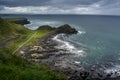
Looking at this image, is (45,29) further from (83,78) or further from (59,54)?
(83,78)

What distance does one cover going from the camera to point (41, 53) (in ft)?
326

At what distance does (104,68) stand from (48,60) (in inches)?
913

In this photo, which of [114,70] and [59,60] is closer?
[114,70]

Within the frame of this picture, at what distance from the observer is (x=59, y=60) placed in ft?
292

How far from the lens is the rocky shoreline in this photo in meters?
69.9

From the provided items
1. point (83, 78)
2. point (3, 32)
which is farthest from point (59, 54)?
point (3, 32)

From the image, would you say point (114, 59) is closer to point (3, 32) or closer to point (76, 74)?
point (76, 74)

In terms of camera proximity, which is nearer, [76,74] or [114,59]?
[76,74]

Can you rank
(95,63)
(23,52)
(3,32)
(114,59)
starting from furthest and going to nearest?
(3,32) → (23,52) → (114,59) → (95,63)

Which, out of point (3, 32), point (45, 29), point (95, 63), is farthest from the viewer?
point (45, 29)

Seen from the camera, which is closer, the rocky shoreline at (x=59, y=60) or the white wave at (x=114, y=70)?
the rocky shoreline at (x=59, y=60)

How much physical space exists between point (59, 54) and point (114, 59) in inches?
954

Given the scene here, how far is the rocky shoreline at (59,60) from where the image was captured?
6988cm

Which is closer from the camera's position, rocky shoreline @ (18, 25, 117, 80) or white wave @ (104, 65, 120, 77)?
rocky shoreline @ (18, 25, 117, 80)
